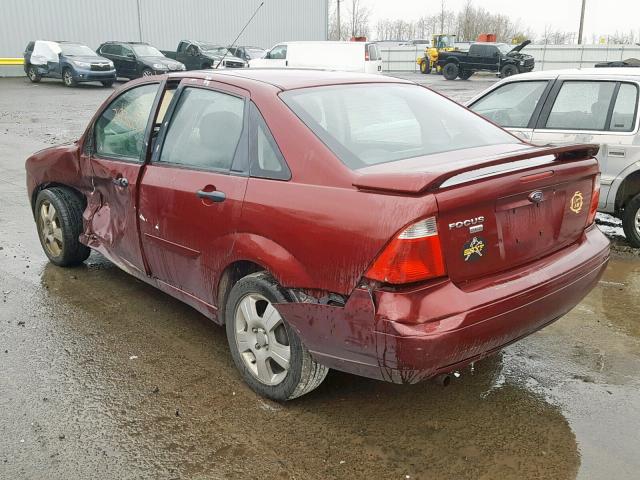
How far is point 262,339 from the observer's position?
328 centimetres

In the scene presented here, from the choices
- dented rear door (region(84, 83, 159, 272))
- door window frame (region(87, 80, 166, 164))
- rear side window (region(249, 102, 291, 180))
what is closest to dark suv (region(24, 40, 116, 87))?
door window frame (region(87, 80, 166, 164))

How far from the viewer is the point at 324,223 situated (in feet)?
9.14

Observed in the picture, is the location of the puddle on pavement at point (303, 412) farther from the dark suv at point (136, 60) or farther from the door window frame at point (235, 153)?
the dark suv at point (136, 60)

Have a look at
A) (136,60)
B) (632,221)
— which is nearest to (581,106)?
(632,221)

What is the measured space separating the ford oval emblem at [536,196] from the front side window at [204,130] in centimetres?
151

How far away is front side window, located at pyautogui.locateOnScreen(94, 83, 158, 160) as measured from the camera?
13.8ft

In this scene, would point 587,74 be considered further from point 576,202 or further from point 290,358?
point 290,358

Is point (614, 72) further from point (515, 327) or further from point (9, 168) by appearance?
point (9, 168)

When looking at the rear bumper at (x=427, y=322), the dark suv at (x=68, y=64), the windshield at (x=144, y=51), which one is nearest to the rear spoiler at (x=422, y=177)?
the rear bumper at (x=427, y=322)

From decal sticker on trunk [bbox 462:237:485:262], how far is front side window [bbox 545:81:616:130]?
3866 mm

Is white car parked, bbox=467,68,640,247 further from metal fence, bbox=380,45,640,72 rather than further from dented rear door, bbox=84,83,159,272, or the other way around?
metal fence, bbox=380,45,640,72

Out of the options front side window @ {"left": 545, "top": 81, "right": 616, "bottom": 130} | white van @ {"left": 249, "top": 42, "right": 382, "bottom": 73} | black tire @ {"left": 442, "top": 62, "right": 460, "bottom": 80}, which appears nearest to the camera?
front side window @ {"left": 545, "top": 81, "right": 616, "bottom": 130}

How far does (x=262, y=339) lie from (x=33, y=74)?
27.0 metres

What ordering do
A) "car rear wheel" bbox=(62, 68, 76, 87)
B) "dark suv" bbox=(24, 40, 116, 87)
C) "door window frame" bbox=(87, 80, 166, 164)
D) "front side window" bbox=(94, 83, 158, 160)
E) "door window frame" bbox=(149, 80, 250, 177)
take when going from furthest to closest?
"car rear wheel" bbox=(62, 68, 76, 87), "dark suv" bbox=(24, 40, 116, 87), "front side window" bbox=(94, 83, 158, 160), "door window frame" bbox=(87, 80, 166, 164), "door window frame" bbox=(149, 80, 250, 177)
